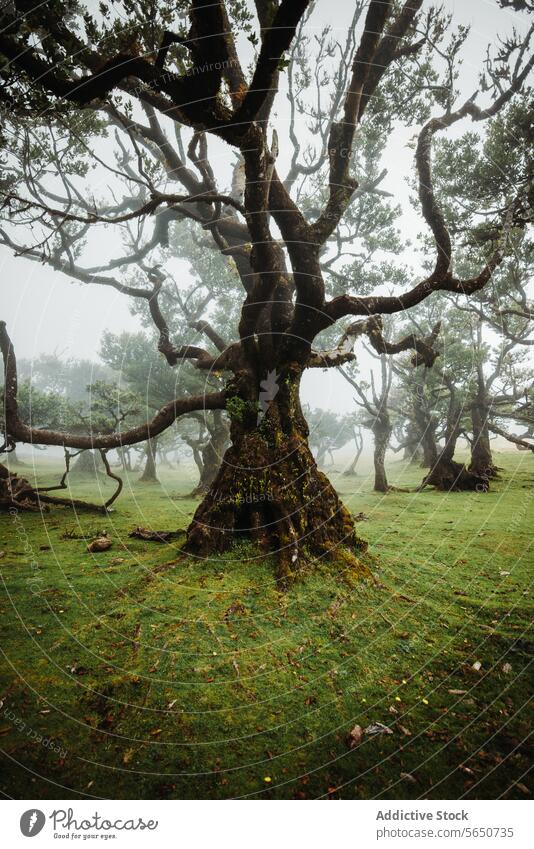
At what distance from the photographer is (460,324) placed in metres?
25.1

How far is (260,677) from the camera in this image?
13.1 ft

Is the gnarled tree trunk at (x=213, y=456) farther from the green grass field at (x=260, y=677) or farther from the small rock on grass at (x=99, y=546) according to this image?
the green grass field at (x=260, y=677)

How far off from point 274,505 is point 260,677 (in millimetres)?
3339

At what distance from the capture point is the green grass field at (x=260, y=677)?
113 inches

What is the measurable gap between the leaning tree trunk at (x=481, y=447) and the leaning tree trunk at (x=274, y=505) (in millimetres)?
14042

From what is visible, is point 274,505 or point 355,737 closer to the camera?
point 355,737

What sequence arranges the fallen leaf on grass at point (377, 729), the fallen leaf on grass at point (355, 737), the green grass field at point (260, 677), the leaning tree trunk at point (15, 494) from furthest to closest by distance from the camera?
the leaning tree trunk at point (15, 494), the fallen leaf on grass at point (377, 729), the fallen leaf on grass at point (355, 737), the green grass field at point (260, 677)

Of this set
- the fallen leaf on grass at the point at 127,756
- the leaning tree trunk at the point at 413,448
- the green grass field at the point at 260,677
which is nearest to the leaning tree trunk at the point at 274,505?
the green grass field at the point at 260,677

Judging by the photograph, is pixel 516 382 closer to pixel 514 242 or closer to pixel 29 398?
pixel 514 242

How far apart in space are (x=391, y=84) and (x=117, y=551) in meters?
14.8

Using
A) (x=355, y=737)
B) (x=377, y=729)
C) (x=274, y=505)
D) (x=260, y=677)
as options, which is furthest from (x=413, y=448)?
(x=355, y=737)

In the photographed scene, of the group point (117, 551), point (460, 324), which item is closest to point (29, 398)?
point (117, 551)

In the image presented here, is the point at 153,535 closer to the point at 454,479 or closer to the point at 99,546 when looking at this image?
the point at 99,546

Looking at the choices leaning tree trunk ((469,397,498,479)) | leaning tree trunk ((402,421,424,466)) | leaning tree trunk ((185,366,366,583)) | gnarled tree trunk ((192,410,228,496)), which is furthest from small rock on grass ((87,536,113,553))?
leaning tree trunk ((402,421,424,466))
